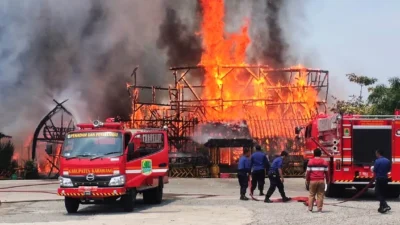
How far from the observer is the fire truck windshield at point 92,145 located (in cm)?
1684

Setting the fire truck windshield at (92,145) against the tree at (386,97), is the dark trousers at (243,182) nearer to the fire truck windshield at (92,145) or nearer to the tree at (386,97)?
the fire truck windshield at (92,145)

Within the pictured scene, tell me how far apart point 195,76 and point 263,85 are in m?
7.37

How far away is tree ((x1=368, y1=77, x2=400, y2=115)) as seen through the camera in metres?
36.6

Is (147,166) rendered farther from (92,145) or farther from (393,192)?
(393,192)

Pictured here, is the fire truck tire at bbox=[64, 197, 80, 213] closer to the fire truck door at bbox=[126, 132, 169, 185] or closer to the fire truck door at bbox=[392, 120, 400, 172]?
the fire truck door at bbox=[126, 132, 169, 185]

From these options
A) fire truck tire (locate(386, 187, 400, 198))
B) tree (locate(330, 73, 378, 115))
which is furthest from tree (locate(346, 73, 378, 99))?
fire truck tire (locate(386, 187, 400, 198))

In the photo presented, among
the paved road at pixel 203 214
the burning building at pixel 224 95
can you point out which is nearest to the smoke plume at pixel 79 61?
the burning building at pixel 224 95

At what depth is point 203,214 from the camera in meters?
16.2

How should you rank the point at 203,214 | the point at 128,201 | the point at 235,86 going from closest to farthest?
the point at 203,214 → the point at 128,201 → the point at 235,86

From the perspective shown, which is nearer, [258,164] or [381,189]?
[381,189]

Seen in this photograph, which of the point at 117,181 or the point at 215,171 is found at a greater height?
the point at 117,181

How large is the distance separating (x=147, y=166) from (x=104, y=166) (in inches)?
79.9

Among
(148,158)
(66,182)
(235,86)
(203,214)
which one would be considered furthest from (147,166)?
(235,86)

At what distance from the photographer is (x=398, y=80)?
3709cm
